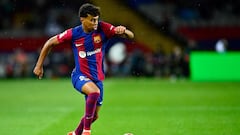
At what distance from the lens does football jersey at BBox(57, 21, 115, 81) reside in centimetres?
1068

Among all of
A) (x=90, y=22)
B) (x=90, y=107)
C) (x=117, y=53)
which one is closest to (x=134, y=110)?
(x=90, y=107)

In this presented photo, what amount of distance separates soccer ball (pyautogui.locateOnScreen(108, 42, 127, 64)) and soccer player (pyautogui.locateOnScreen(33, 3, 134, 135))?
22.9m

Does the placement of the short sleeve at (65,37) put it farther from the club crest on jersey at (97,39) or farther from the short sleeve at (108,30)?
the short sleeve at (108,30)

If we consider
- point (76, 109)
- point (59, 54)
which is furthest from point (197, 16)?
point (76, 109)

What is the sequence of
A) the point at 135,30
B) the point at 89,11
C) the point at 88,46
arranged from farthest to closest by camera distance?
the point at 135,30
the point at 88,46
the point at 89,11

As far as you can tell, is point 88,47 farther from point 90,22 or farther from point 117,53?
point 117,53

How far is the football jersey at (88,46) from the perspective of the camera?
1068cm

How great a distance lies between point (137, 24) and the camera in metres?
38.5

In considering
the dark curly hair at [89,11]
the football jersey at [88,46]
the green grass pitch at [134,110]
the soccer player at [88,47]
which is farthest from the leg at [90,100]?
the green grass pitch at [134,110]

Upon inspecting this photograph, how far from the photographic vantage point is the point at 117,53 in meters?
33.8

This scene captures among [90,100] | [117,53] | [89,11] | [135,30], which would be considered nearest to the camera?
[90,100]

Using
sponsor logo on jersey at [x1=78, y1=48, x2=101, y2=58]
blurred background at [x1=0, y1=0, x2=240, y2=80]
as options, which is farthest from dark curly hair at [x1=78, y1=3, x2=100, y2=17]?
blurred background at [x1=0, y1=0, x2=240, y2=80]

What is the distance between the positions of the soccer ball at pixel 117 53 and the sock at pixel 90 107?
23165 mm

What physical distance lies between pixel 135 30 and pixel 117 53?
176 inches
